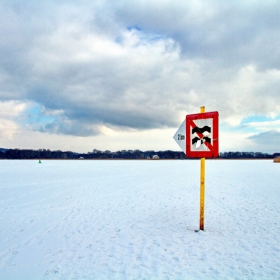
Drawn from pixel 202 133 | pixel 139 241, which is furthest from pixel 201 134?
pixel 139 241

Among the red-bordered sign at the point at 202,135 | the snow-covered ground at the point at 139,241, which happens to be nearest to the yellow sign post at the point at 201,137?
the red-bordered sign at the point at 202,135

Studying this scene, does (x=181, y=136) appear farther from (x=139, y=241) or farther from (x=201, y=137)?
(x=139, y=241)

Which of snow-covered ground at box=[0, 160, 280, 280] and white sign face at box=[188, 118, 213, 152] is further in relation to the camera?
white sign face at box=[188, 118, 213, 152]

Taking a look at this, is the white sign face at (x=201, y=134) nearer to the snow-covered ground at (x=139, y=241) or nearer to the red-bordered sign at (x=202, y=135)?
the red-bordered sign at (x=202, y=135)

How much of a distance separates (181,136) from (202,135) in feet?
1.79

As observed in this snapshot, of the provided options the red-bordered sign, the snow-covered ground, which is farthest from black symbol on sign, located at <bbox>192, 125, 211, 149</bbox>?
the snow-covered ground

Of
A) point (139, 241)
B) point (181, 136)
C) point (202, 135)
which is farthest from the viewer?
point (181, 136)

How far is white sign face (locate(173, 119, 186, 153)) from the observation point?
246 inches

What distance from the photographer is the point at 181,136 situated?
631 centimetres

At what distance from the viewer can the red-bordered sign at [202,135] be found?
5801 millimetres

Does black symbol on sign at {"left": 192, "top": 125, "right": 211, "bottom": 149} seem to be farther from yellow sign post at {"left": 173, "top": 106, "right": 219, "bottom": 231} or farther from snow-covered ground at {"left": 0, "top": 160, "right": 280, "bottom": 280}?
snow-covered ground at {"left": 0, "top": 160, "right": 280, "bottom": 280}

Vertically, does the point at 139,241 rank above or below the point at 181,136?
below

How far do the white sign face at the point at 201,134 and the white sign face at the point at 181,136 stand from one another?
0.61ft

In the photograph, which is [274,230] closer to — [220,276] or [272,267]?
A: [272,267]
